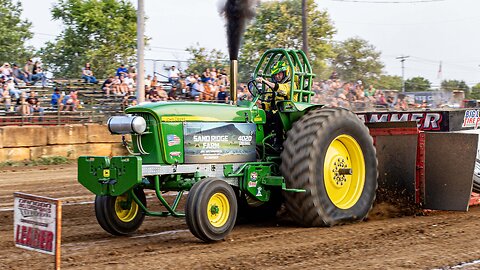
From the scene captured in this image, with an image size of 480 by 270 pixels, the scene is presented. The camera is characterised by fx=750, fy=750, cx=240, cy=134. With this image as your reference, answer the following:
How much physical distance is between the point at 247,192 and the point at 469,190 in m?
2.87

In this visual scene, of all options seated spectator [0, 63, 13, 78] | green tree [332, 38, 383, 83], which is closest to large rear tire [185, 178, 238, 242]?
seated spectator [0, 63, 13, 78]

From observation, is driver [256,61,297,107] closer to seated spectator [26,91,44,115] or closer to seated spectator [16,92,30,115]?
seated spectator [16,92,30,115]

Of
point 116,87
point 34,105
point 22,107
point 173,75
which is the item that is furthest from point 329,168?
point 173,75

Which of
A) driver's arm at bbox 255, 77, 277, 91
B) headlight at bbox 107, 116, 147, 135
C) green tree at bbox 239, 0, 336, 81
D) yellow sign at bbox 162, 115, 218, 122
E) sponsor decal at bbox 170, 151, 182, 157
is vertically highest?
green tree at bbox 239, 0, 336, 81

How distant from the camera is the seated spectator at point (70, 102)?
773 inches

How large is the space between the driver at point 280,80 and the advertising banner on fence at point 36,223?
395cm

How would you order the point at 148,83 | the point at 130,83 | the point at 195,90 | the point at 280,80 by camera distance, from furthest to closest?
the point at 195,90 → the point at 130,83 → the point at 148,83 → the point at 280,80

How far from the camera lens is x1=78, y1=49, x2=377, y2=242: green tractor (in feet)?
24.6

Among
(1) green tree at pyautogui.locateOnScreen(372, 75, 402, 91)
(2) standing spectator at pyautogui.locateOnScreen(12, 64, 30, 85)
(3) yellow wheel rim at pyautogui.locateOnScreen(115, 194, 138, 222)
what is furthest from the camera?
(1) green tree at pyautogui.locateOnScreen(372, 75, 402, 91)

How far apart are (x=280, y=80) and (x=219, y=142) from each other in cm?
125

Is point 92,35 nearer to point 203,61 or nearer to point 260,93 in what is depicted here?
point 203,61

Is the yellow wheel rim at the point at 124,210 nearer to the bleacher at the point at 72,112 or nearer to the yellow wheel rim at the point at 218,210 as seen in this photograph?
the yellow wheel rim at the point at 218,210

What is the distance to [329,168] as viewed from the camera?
28.5ft

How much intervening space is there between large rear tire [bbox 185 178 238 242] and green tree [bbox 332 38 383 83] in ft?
96.5
